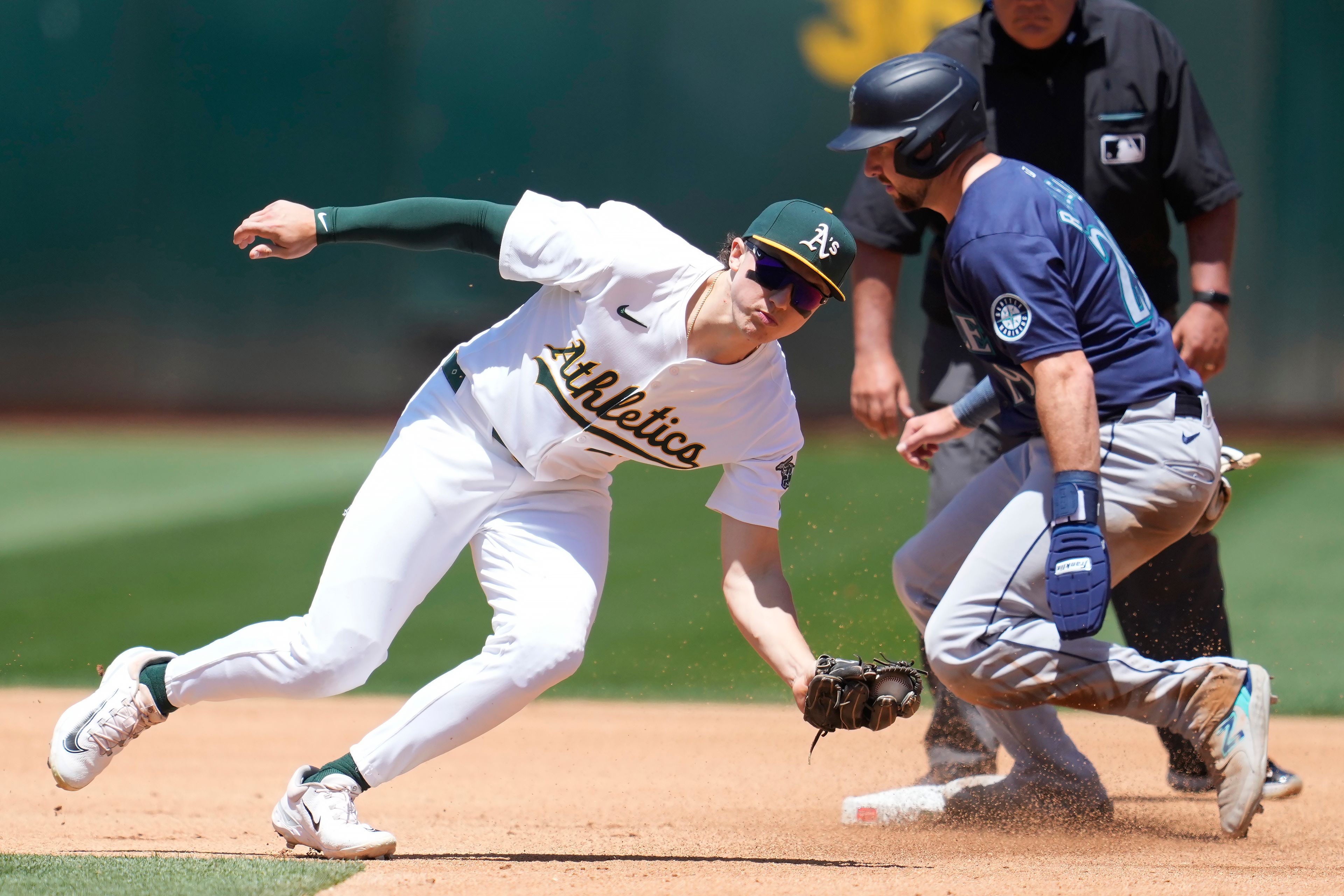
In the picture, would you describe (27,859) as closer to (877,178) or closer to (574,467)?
(574,467)

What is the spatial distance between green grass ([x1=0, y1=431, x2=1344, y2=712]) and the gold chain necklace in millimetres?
3011

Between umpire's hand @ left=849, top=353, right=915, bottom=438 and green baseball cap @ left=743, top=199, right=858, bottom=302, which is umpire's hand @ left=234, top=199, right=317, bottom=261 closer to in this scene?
green baseball cap @ left=743, top=199, right=858, bottom=302

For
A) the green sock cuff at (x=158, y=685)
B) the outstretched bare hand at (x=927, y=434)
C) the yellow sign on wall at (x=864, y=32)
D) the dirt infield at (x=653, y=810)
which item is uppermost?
the yellow sign on wall at (x=864, y=32)

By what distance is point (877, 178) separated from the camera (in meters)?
3.61

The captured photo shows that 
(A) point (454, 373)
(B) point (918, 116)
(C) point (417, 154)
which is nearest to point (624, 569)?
(A) point (454, 373)

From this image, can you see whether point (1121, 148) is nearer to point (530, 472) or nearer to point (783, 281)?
point (783, 281)

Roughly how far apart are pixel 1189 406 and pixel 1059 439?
42 cm

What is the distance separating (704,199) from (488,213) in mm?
8030

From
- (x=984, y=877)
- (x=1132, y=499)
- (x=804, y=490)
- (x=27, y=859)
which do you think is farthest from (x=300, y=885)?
(x=804, y=490)

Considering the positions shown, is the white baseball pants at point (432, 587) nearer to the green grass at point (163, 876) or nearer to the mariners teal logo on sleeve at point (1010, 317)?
the green grass at point (163, 876)

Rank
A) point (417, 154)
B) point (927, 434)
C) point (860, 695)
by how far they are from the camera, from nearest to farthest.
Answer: point (860, 695) < point (927, 434) < point (417, 154)

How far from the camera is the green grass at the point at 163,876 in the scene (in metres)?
2.72

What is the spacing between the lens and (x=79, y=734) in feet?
11.0

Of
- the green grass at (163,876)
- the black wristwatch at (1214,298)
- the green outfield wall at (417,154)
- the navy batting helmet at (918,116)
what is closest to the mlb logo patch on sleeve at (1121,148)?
the black wristwatch at (1214,298)
